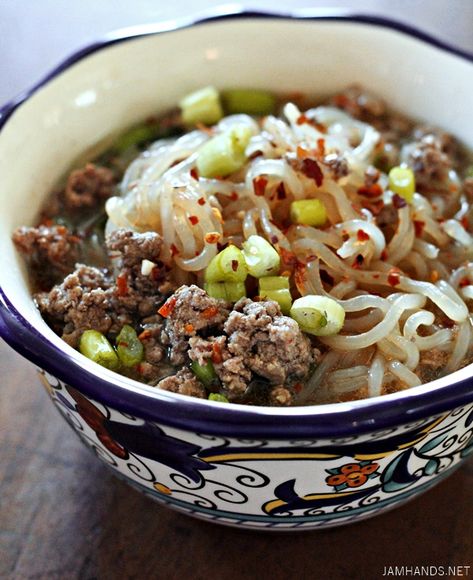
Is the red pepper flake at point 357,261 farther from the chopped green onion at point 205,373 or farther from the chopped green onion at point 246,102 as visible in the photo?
the chopped green onion at point 246,102

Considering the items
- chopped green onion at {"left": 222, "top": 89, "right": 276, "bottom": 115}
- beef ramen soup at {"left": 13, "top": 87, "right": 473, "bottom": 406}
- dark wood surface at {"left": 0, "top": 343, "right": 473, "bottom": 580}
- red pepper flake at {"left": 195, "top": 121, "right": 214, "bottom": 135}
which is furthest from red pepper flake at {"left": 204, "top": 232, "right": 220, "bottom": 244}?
chopped green onion at {"left": 222, "top": 89, "right": 276, "bottom": 115}

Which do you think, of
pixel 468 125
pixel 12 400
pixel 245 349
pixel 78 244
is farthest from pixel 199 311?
pixel 468 125

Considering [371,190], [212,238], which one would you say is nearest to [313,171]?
[371,190]

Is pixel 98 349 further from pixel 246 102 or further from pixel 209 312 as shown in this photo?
pixel 246 102

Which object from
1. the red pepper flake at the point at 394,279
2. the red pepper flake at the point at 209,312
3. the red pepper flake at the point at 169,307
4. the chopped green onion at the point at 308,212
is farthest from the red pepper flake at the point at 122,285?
the red pepper flake at the point at 394,279

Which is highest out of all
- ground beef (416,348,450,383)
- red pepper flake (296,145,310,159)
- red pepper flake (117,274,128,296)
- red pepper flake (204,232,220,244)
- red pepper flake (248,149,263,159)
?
red pepper flake (296,145,310,159)

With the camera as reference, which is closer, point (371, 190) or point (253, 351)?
point (253, 351)

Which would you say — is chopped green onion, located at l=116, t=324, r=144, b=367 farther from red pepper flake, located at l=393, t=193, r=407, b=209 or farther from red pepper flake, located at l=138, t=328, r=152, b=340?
red pepper flake, located at l=393, t=193, r=407, b=209
